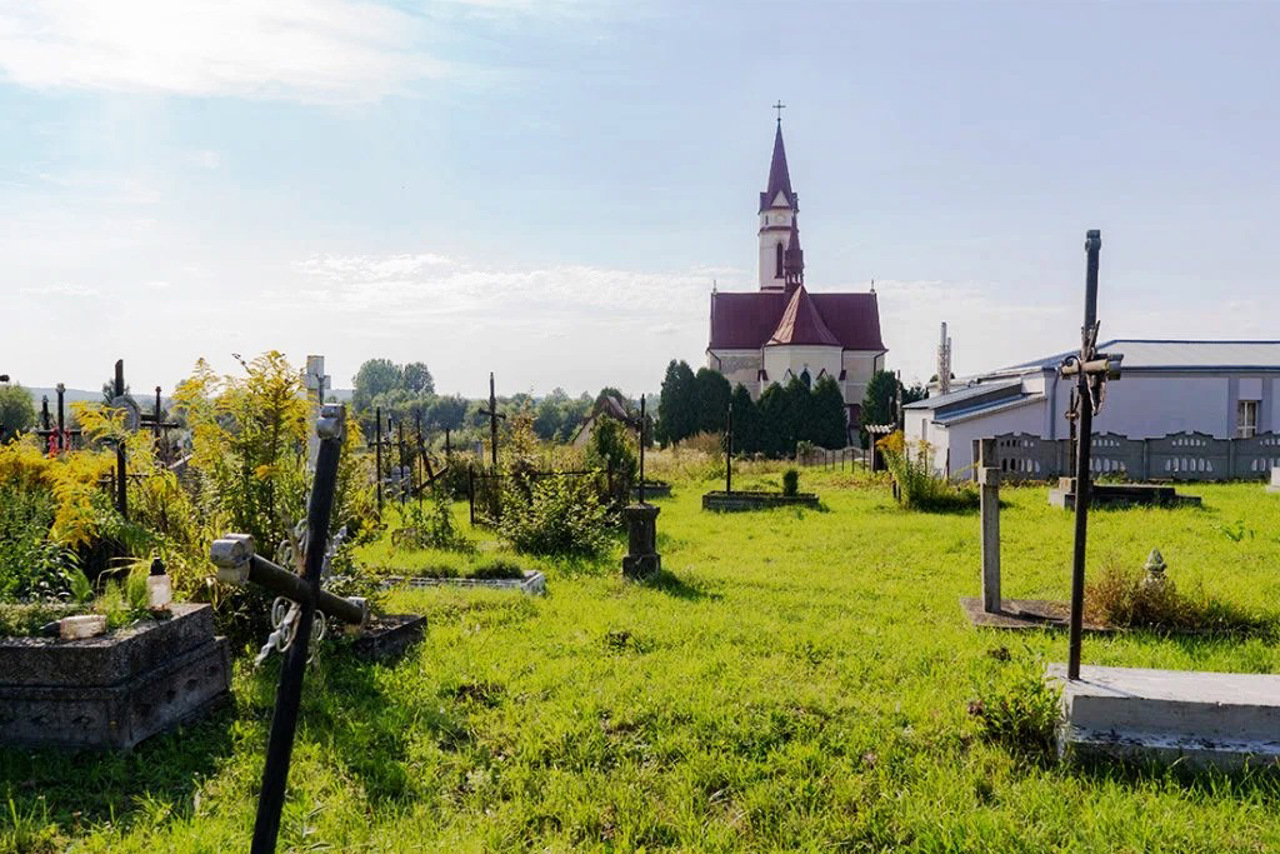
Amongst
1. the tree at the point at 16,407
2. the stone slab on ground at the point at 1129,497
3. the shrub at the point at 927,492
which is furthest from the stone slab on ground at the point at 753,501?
the tree at the point at 16,407

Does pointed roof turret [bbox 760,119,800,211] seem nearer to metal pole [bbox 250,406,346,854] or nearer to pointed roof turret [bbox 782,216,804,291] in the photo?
pointed roof turret [bbox 782,216,804,291]

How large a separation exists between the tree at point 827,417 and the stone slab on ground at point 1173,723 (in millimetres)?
32750

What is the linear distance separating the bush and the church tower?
1711 inches

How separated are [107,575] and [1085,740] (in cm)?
826

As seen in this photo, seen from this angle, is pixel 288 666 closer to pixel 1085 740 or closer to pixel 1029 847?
pixel 1029 847

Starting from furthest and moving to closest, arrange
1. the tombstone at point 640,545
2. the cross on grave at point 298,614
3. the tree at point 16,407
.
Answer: the tree at point 16,407, the tombstone at point 640,545, the cross on grave at point 298,614

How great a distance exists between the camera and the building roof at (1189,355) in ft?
76.5

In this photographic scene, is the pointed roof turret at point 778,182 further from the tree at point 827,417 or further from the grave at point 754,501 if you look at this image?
the grave at point 754,501

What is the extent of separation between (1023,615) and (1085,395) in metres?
3.01

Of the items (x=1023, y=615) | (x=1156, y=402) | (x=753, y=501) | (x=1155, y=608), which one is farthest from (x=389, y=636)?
(x=1156, y=402)

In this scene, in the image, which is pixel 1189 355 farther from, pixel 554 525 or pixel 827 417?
pixel 554 525

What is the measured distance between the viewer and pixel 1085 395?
4727 mm

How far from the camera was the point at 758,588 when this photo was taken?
8422 millimetres

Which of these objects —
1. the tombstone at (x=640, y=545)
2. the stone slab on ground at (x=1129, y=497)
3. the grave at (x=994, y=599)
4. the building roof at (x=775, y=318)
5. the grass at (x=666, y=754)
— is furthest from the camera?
the building roof at (x=775, y=318)
